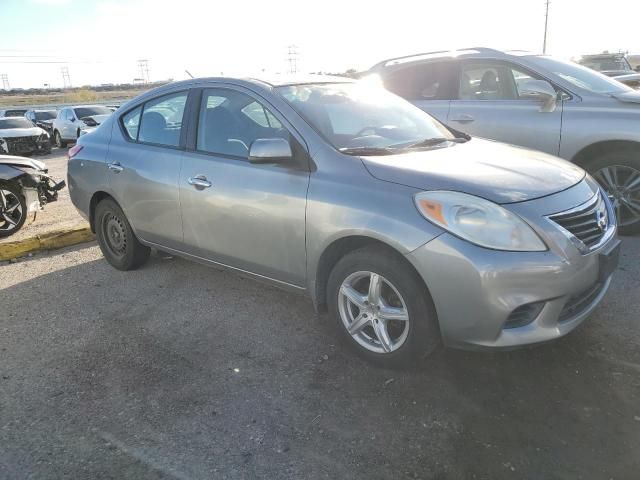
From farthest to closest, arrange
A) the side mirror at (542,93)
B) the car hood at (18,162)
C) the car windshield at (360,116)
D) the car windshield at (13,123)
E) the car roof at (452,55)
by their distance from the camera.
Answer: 1. the car windshield at (13,123)
2. the car hood at (18,162)
3. the car roof at (452,55)
4. the side mirror at (542,93)
5. the car windshield at (360,116)

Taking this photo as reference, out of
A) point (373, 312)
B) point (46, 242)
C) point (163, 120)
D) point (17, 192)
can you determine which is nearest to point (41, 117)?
point (17, 192)

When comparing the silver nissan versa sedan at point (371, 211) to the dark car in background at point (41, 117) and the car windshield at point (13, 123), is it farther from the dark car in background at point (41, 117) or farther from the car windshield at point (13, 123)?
the dark car in background at point (41, 117)

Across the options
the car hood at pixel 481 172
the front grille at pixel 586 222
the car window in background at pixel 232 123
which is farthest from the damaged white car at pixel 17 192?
the front grille at pixel 586 222

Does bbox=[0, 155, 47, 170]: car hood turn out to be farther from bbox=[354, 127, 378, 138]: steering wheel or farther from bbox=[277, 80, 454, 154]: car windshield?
bbox=[354, 127, 378, 138]: steering wheel

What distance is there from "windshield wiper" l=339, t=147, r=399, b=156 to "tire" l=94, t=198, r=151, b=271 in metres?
2.35

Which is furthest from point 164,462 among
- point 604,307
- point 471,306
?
point 604,307

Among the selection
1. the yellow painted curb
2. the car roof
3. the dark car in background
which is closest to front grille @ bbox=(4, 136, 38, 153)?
the dark car in background

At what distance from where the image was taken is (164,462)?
2.47 metres

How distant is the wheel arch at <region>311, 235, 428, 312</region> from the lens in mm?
2962

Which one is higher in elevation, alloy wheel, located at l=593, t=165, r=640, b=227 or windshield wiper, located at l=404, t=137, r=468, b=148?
windshield wiper, located at l=404, t=137, r=468, b=148

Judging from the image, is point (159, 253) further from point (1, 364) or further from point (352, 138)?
point (352, 138)

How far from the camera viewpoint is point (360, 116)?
3846 millimetres

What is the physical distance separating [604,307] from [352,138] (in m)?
2.09

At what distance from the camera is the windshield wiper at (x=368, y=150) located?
333 centimetres
